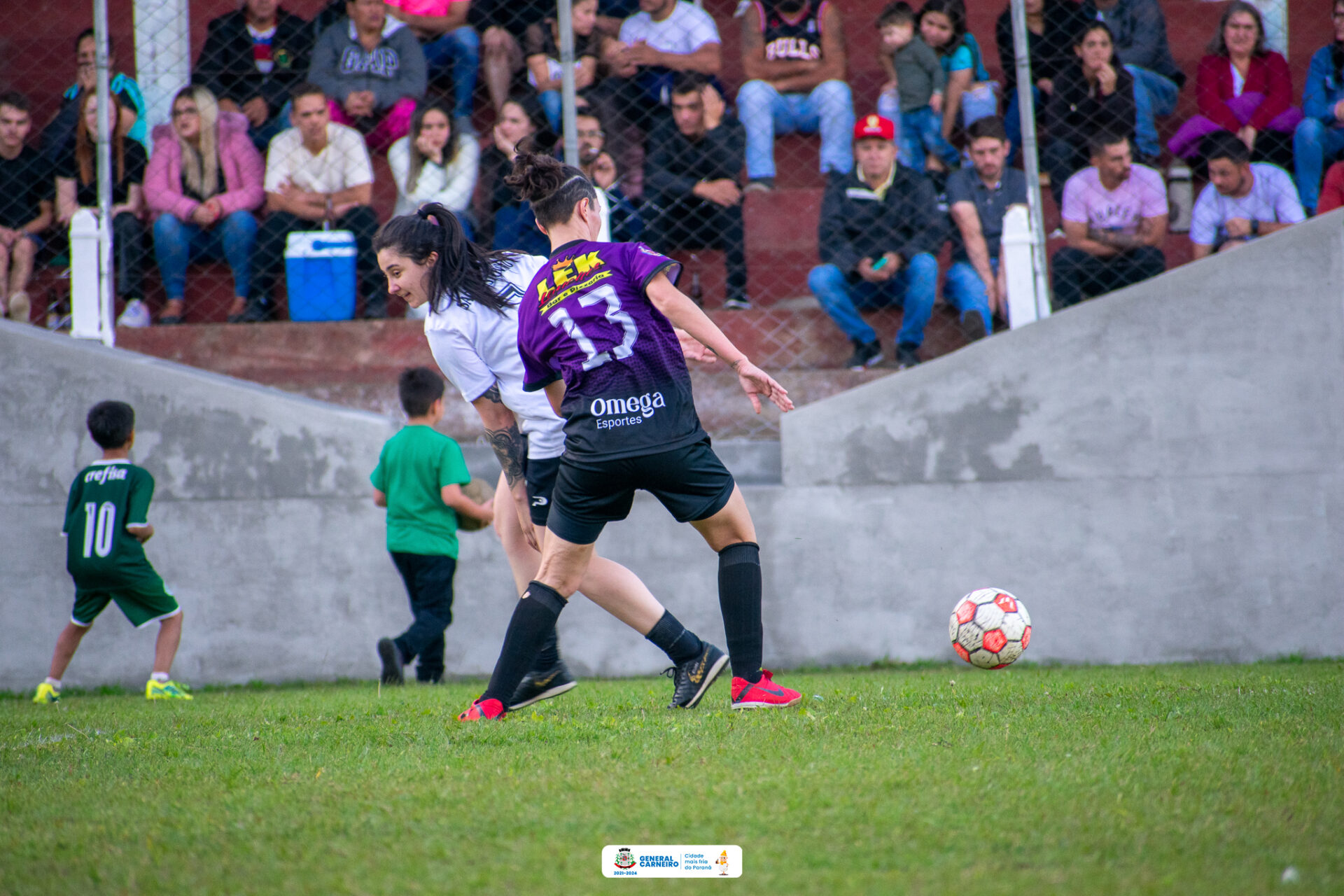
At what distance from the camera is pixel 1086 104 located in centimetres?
920

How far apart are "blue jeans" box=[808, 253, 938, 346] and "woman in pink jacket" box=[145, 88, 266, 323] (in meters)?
4.33

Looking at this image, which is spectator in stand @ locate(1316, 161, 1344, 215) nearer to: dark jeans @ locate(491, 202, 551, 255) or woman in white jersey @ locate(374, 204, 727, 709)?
dark jeans @ locate(491, 202, 551, 255)

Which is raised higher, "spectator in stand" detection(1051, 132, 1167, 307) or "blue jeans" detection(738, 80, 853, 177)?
"blue jeans" detection(738, 80, 853, 177)

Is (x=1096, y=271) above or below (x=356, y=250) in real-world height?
below

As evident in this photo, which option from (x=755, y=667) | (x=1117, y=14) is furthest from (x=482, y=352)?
(x=1117, y=14)

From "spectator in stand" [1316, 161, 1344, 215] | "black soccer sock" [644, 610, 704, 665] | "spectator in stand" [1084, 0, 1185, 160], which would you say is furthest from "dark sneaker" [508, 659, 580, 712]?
"spectator in stand" [1084, 0, 1185, 160]

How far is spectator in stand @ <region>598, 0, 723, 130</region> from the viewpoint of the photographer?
9.44 m

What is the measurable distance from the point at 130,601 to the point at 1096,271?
6.64 meters

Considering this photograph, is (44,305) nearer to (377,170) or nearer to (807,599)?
(377,170)

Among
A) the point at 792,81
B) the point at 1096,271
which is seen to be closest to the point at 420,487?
the point at 1096,271

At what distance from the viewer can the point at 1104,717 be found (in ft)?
13.4

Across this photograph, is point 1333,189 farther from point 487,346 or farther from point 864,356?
point 487,346

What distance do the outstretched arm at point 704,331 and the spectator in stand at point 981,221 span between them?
15.2ft

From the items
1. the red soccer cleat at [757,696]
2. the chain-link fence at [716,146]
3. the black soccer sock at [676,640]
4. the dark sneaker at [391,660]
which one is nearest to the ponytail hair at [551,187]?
the black soccer sock at [676,640]
